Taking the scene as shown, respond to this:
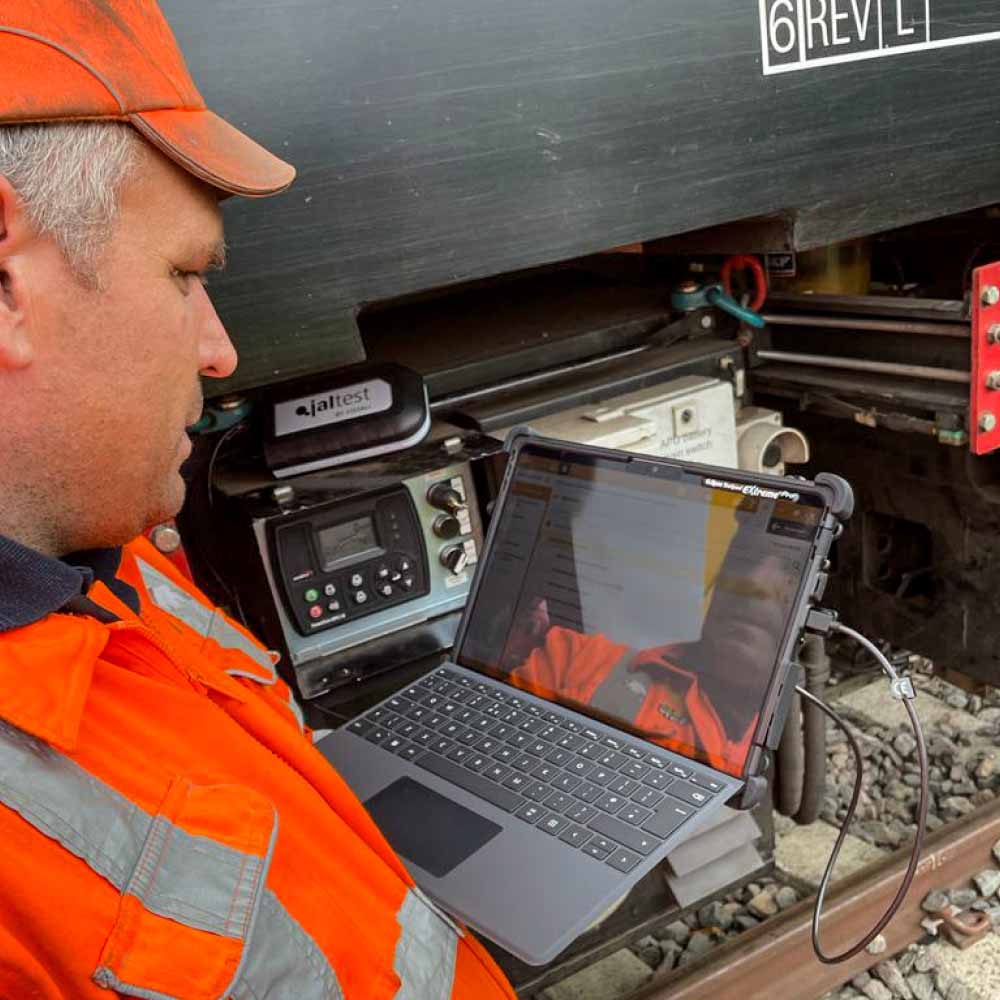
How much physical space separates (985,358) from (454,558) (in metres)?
0.90

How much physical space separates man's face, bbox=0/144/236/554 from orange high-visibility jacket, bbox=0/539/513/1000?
10 cm

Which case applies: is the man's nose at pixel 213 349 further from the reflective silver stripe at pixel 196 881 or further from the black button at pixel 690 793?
the black button at pixel 690 793

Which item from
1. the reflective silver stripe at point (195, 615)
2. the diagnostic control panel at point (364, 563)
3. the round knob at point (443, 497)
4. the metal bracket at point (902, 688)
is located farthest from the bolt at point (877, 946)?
the reflective silver stripe at point (195, 615)

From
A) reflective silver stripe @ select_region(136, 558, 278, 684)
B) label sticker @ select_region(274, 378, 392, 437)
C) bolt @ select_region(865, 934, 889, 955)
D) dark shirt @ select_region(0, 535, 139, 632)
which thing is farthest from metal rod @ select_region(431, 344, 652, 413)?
bolt @ select_region(865, 934, 889, 955)

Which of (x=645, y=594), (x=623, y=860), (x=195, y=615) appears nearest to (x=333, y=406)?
(x=195, y=615)

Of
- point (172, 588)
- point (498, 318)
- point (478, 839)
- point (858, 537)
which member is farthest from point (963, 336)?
point (172, 588)

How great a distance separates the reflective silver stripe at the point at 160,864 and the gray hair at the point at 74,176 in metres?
0.34

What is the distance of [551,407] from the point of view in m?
1.64

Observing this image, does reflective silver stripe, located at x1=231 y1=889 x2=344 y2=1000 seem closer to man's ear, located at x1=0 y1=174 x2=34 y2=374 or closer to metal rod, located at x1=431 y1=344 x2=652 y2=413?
man's ear, located at x1=0 y1=174 x2=34 y2=374

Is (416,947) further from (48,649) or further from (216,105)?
(216,105)

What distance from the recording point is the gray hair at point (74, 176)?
0.68 metres

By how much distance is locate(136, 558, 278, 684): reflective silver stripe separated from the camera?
1.06 metres

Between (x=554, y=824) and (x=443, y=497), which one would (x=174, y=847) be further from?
(x=443, y=497)

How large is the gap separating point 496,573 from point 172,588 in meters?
0.41
